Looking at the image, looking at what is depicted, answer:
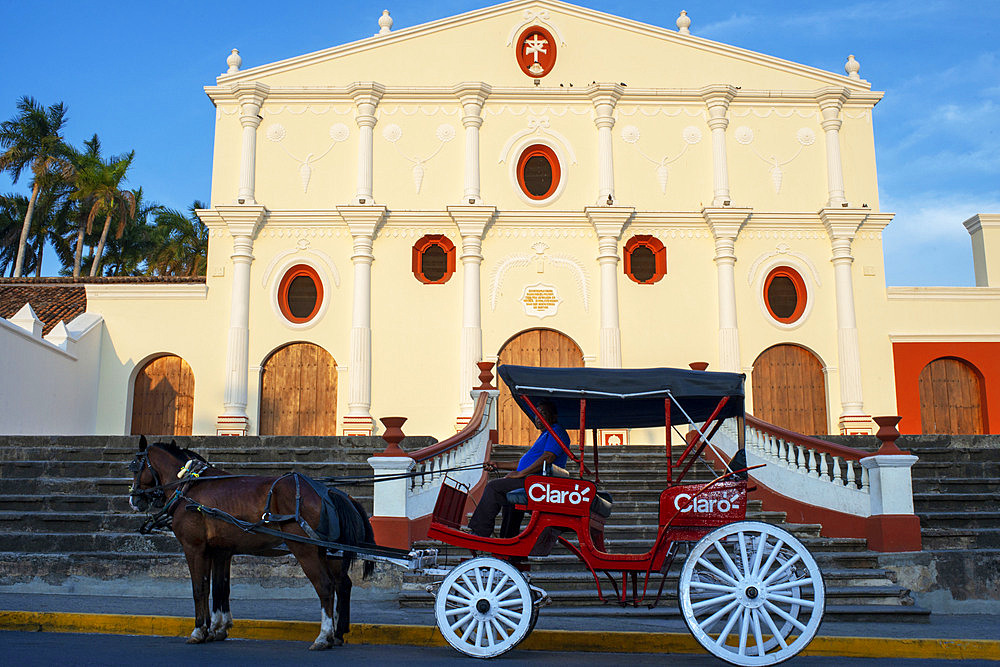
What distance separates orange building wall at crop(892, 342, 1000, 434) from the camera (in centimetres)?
2012

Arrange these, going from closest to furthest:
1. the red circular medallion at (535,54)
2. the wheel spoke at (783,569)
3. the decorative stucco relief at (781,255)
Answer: the wheel spoke at (783,569), the decorative stucco relief at (781,255), the red circular medallion at (535,54)

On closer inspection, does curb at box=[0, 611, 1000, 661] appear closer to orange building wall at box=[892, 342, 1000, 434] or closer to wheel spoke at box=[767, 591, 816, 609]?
wheel spoke at box=[767, 591, 816, 609]

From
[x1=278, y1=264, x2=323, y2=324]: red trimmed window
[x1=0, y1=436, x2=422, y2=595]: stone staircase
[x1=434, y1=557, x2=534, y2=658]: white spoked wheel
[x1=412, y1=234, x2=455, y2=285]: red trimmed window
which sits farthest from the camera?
[x1=412, y1=234, x2=455, y2=285]: red trimmed window

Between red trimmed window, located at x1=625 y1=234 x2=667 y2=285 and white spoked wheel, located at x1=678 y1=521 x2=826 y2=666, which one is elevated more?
red trimmed window, located at x1=625 y1=234 x2=667 y2=285

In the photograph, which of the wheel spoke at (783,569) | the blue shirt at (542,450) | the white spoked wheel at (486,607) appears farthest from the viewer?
the blue shirt at (542,450)

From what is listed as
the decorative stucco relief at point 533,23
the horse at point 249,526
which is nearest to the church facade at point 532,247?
the decorative stucco relief at point 533,23

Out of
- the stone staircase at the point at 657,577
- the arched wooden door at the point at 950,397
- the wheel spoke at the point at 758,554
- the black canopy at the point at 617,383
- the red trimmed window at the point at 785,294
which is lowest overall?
the stone staircase at the point at 657,577

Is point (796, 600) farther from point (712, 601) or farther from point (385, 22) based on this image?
point (385, 22)

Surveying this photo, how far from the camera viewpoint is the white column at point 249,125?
20.8 metres

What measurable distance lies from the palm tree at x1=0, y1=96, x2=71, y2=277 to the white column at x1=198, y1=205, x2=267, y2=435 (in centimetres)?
1983

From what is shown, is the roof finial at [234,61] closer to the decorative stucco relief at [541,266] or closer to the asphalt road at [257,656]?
the decorative stucco relief at [541,266]

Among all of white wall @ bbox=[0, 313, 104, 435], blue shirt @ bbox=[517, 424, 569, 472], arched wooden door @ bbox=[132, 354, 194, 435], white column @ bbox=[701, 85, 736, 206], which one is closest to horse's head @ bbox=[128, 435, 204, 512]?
blue shirt @ bbox=[517, 424, 569, 472]

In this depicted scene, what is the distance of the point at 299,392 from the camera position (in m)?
20.2

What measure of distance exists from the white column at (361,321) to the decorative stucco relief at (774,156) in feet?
28.7
